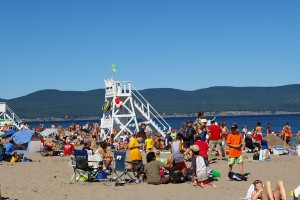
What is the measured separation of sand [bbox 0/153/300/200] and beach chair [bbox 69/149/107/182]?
1.01 ft

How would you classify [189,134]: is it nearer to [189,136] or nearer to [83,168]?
[189,136]

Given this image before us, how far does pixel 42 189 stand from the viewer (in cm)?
1280

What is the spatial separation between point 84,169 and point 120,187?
1.37m

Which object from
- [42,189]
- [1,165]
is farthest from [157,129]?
[42,189]

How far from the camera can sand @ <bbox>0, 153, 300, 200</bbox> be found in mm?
11688

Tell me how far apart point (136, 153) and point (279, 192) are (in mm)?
5623

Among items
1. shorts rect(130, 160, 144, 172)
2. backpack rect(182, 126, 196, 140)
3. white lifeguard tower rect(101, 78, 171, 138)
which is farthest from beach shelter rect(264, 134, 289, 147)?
shorts rect(130, 160, 144, 172)

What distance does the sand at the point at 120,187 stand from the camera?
11.7m

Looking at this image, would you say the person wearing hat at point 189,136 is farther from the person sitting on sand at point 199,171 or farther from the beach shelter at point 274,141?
the beach shelter at point 274,141

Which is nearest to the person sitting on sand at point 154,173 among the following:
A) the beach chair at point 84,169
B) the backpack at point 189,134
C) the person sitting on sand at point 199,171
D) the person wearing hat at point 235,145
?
the person sitting on sand at point 199,171

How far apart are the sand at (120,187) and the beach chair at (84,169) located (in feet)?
1.01

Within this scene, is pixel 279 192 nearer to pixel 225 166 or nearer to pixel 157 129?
pixel 225 166

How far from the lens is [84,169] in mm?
13812

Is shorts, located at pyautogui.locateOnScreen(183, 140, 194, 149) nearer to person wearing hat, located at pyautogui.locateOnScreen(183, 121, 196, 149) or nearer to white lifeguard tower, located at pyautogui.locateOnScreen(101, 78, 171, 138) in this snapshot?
person wearing hat, located at pyautogui.locateOnScreen(183, 121, 196, 149)
